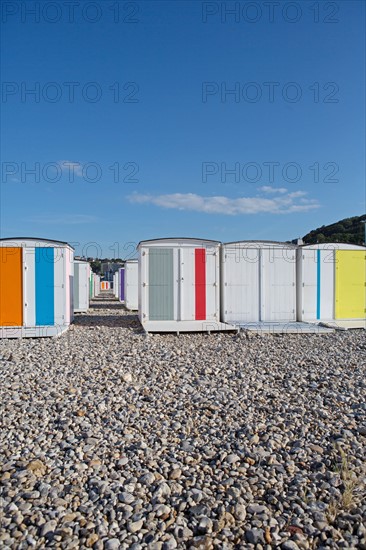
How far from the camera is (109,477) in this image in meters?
2.91

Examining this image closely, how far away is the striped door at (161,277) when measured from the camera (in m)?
10.0

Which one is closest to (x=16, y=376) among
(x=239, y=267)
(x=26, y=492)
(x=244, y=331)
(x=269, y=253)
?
(x=26, y=492)

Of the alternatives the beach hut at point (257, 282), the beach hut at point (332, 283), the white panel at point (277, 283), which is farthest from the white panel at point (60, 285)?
the beach hut at point (332, 283)

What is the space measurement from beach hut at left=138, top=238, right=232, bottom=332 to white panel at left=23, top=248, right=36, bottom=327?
2616 millimetres

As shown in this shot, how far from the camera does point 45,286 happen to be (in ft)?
31.5

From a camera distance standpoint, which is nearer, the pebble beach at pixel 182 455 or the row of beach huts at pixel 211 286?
the pebble beach at pixel 182 455

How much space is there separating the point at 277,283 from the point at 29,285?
6.36m

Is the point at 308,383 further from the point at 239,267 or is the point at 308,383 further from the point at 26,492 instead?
the point at 239,267

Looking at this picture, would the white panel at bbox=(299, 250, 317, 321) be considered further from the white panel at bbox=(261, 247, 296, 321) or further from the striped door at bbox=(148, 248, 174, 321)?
the striped door at bbox=(148, 248, 174, 321)

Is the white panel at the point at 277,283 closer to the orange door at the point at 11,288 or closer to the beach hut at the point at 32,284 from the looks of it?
the beach hut at the point at 32,284

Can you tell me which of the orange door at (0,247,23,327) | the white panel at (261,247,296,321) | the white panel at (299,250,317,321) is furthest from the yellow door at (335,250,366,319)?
the orange door at (0,247,23,327)

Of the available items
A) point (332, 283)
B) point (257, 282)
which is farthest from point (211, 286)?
point (332, 283)

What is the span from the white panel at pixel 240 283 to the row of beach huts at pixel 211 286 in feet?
0.09

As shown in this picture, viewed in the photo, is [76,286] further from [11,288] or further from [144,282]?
[144,282]
